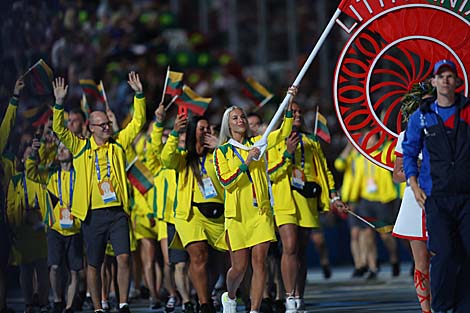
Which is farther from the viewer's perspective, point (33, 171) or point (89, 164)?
point (33, 171)

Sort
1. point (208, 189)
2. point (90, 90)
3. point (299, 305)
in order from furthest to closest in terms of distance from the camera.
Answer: point (90, 90) → point (208, 189) → point (299, 305)

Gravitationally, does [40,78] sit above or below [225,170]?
above

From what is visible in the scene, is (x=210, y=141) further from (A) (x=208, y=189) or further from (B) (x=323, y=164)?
(B) (x=323, y=164)

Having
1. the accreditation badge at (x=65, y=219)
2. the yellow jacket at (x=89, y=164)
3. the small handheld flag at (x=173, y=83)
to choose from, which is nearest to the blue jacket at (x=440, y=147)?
the yellow jacket at (x=89, y=164)

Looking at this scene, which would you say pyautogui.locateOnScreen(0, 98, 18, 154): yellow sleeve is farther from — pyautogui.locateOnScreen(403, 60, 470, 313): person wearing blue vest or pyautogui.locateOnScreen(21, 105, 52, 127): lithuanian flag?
pyautogui.locateOnScreen(403, 60, 470, 313): person wearing blue vest

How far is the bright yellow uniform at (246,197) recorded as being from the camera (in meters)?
14.1

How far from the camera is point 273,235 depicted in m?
14.1

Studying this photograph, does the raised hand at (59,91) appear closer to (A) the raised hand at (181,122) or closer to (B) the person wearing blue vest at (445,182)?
(A) the raised hand at (181,122)

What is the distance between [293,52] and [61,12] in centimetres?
1812

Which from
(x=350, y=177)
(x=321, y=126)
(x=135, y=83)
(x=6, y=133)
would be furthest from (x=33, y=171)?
(x=350, y=177)

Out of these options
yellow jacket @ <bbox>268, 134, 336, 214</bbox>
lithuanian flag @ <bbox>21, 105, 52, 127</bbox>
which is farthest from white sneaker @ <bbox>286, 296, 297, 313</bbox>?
lithuanian flag @ <bbox>21, 105, 52, 127</bbox>

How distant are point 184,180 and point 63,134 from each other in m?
1.53

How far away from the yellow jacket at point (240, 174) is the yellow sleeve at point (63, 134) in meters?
1.82

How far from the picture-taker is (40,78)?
1576 cm
